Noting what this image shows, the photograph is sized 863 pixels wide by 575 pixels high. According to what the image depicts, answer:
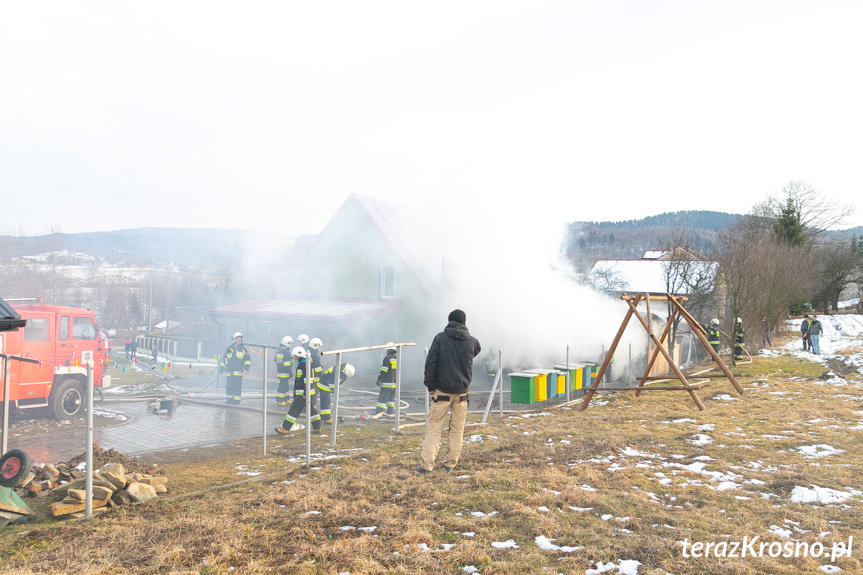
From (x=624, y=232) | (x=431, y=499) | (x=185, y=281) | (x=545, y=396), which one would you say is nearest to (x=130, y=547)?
(x=431, y=499)

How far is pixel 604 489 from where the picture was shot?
585 cm

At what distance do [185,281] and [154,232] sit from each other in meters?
5.96

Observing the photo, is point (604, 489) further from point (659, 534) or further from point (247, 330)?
point (247, 330)

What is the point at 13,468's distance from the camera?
5.89 m

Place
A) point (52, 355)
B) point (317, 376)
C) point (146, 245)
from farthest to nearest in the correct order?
point (146, 245) < point (52, 355) < point (317, 376)

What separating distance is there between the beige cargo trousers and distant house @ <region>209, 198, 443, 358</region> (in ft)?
46.0

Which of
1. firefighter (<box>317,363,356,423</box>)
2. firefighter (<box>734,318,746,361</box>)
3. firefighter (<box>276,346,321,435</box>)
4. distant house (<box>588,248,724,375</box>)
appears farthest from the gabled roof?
firefighter (<box>276,346,321,435</box>)

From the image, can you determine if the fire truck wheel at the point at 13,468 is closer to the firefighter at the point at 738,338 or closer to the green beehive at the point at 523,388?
the green beehive at the point at 523,388

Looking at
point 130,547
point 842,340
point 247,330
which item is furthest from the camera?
point 842,340

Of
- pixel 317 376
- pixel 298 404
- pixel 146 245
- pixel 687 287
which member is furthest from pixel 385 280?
pixel 146 245

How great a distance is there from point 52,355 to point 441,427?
10.1m

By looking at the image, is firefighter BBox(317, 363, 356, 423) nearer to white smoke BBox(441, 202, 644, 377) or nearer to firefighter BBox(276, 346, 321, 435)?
firefighter BBox(276, 346, 321, 435)

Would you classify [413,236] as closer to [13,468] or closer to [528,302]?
[528,302]

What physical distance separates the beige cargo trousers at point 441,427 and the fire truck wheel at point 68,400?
9.30 metres
